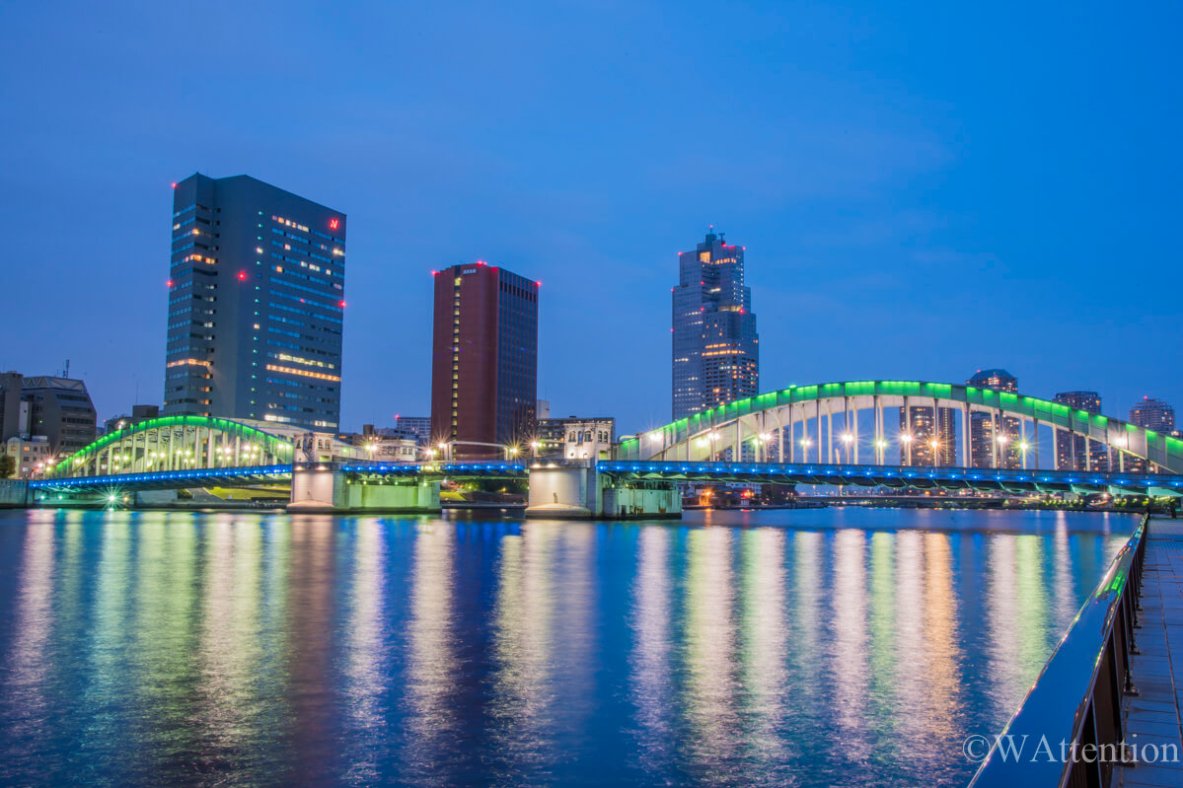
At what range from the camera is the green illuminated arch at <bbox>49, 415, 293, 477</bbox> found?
5408 inches

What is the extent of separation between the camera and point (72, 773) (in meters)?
11.0

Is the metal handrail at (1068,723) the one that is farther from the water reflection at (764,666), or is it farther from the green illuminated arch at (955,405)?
the green illuminated arch at (955,405)

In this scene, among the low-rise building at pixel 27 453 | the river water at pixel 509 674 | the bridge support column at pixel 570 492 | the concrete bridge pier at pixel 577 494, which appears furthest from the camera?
the low-rise building at pixel 27 453

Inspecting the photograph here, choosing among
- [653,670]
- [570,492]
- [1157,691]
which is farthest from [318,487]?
[1157,691]

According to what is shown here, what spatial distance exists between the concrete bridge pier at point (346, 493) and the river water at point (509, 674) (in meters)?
83.4

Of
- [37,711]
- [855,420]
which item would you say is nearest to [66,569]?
[37,711]

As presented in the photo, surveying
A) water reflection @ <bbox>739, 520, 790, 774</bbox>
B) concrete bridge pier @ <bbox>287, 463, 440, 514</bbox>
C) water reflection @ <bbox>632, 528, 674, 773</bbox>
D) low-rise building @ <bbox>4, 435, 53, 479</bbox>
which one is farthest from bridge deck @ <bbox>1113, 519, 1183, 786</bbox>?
low-rise building @ <bbox>4, 435, 53, 479</bbox>

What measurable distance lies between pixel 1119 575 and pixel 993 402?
321 ft

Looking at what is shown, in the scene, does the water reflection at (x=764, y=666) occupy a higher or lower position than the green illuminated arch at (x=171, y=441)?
lower

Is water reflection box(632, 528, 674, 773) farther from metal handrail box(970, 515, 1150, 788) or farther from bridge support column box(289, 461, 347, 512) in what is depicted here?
bridge support column box(289, 461, 347, 512)

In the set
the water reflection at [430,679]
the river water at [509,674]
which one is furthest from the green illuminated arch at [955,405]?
the water reflection at [430,679]

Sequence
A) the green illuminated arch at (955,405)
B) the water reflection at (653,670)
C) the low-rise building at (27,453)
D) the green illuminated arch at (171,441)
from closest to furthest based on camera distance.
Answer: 1. the water reflection at (653,670)
2. the green illuminated arch at (955,405)
3. the green illuminated arch at (171,441)
4. the low-rise building at (27,453)

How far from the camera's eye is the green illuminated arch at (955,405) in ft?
301

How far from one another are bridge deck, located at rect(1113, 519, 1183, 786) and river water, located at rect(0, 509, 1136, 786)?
7.28 ft
